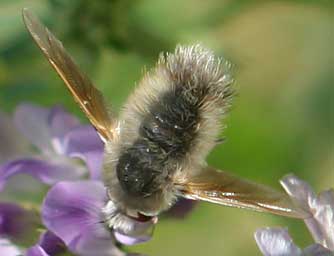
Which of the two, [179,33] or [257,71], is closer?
[179,33]

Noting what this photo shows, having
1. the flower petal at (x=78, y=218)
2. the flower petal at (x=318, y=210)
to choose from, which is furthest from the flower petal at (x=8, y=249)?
the flower petal at (x=318, y=210)

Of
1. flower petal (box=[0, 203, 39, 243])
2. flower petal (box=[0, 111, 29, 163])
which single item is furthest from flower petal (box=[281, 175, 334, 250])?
flower petal (box=[0, 111, 29, 163])

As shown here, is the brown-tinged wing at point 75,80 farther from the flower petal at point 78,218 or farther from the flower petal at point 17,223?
the flower petal at point 17,223

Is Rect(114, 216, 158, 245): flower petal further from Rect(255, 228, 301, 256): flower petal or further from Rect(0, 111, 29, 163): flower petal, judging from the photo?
Rect(0, 111, 29, 163): flower petal

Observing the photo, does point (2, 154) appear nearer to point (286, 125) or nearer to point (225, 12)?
point (225, 12)

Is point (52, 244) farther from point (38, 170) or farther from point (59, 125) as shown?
point (59, 125)

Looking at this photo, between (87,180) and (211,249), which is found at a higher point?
(87,180)

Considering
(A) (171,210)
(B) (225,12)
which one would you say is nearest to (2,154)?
(A) (171,210)
